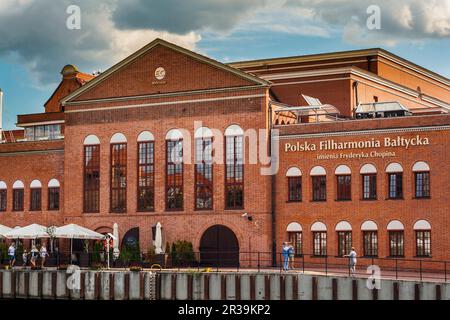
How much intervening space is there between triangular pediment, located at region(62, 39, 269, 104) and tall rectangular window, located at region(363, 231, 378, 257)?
428 inches

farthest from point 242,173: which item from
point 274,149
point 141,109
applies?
point 141,109

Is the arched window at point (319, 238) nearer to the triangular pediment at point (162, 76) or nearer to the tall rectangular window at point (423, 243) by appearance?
the tall rectangular window at point (423, 243)

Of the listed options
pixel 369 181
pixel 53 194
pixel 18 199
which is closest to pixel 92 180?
pixel 53 194

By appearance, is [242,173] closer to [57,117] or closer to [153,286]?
[153,286]

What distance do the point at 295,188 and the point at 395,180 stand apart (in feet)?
20.2

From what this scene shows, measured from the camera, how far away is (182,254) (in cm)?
6153

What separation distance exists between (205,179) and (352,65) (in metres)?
16.1

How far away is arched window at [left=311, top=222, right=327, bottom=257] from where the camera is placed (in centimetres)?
6044

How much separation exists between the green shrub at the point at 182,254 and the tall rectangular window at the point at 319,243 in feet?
23.5

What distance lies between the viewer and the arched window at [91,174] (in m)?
67.9

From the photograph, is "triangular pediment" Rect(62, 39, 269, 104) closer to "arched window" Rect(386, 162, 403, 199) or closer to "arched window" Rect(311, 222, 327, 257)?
"arched window" Rect(311, 222, 327, 257)

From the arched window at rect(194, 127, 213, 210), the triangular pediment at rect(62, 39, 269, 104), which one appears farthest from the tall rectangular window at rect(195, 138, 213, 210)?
the triangular pediment at rect(62, 39, 269, 104)

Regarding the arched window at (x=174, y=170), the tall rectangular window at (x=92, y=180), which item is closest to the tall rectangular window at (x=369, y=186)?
the arched window at (x=174, y=170)
